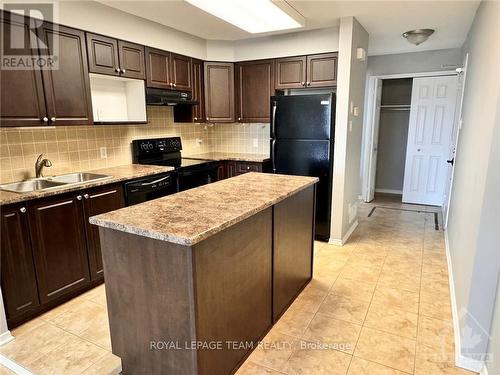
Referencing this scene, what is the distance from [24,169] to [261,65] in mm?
2943

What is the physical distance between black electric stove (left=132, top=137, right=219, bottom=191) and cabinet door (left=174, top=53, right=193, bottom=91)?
69 centimetres

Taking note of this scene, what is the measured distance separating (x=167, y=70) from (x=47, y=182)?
1.80 metres

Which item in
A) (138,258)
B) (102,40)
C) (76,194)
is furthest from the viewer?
(102,40)

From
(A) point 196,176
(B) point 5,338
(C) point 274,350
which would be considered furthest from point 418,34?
(B) point 5,338

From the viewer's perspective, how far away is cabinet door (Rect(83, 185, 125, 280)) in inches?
102

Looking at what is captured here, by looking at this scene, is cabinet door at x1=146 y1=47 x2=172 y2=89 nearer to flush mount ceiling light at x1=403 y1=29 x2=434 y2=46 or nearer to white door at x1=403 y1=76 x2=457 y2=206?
flush mount ceiling light at x1=403 y1=29 x2=434 y2=46

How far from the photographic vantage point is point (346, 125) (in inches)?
135

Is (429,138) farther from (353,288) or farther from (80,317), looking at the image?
(80,317)

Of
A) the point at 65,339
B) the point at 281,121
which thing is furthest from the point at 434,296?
the point at 65,339

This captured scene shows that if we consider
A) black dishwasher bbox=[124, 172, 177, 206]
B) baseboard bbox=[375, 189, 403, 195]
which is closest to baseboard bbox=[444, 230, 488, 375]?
black dishwasher bbox=[124, 172, 177, 206]

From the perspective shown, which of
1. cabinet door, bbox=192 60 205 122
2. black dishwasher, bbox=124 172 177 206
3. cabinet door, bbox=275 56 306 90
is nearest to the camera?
black dishwasher, bbox=124 172 177 206

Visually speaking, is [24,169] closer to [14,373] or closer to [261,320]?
[14,373]

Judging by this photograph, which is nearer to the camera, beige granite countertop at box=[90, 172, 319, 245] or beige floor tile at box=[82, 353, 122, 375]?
beige granite countertop at box=[90, 172, 319, 245]

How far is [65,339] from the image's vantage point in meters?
2.12
